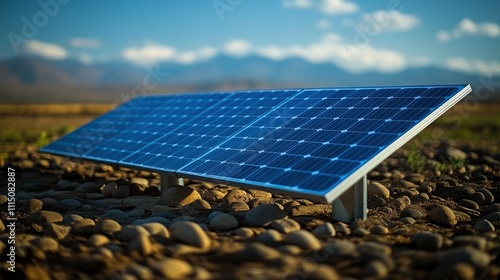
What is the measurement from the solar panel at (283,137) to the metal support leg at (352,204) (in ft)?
2.47

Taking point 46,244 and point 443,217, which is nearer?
point 46,244

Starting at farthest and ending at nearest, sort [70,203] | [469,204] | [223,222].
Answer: [70,203] → [469,204] → [223,222]

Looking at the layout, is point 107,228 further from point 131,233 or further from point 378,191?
point 378,191

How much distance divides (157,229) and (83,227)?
4.93ft

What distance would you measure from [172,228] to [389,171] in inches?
359

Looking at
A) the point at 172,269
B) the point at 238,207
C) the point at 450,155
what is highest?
the point at 450,155

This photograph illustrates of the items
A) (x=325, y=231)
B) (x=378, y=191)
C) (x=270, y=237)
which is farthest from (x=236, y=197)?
(x=270, y=237)

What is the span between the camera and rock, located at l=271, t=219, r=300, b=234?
8.88 m

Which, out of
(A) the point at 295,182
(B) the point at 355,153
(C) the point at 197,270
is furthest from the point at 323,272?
(B) the point at 355,153

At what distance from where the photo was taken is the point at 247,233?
887cm

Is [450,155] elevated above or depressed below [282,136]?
above

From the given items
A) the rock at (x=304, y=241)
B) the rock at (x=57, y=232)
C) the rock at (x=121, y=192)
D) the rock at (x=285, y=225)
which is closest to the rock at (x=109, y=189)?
the rock at (x=121, y=192)

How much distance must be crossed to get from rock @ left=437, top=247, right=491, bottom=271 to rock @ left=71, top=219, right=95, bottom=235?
18.1 ft

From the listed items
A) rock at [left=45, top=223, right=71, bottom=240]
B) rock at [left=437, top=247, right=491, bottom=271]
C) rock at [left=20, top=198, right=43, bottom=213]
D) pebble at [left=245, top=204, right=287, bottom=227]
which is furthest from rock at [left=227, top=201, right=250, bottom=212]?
rock at [left=437, top=247, right=491, bottom=271]
